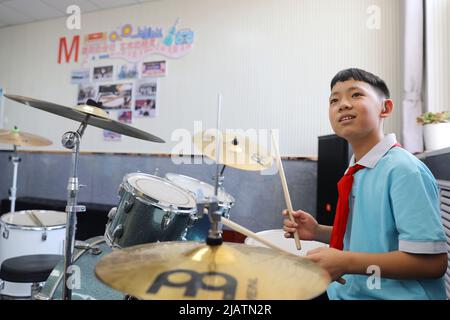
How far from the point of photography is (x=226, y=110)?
3070 mm

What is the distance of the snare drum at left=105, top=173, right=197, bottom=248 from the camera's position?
1.34m

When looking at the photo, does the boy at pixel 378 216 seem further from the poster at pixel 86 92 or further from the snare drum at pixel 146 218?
the poster at pixel 86 92

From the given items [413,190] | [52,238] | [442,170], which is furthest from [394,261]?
[52,238]

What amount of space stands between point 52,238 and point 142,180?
0.95 meters

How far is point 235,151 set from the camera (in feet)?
5.84

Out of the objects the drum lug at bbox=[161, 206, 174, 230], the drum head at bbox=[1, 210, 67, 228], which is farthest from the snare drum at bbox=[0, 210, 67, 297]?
the drum lug at bbox=[161, 206, 174, 230]

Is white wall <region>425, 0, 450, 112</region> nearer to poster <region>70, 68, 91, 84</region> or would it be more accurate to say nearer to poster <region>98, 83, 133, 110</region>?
poster <region>98, 83, 133, 110</region>

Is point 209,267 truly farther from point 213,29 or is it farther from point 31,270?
point 213,29

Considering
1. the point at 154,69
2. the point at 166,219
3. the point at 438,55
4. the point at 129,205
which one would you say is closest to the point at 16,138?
the point at 154,69

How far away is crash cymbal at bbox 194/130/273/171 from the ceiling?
2408 millimetres

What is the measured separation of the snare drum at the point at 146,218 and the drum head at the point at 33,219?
940mm

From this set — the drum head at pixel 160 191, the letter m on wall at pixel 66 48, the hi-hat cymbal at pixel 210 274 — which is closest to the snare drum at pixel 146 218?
the drum head at pixel 160 191

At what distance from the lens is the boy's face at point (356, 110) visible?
34.5 inches

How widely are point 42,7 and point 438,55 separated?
13.7ft
